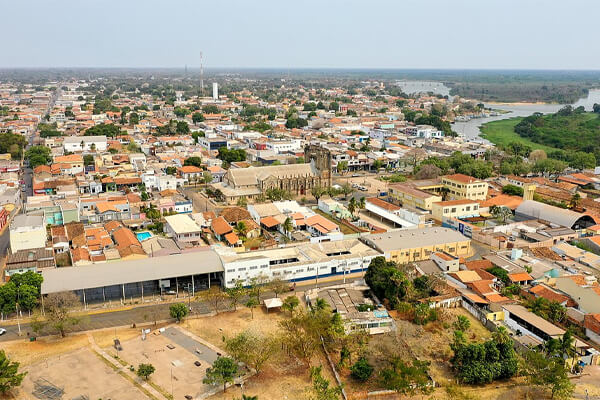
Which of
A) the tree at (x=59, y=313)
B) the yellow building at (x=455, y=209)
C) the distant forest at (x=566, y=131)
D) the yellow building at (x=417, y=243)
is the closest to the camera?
the tree at (x=59, y=313)

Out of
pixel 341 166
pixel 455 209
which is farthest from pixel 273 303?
pixel 341 166

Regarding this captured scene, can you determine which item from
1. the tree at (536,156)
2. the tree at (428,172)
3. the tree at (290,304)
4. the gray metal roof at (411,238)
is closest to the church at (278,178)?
the tree at (428,172)

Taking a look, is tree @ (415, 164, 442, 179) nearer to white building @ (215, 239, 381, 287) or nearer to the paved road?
white building @ (215, 239, 381, 287)

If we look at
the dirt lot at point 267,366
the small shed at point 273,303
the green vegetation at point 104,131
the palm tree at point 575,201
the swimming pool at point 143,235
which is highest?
the green vegetation at point 104,131

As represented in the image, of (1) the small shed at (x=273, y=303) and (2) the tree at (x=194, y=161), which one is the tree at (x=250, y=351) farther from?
(2) the tree at (x=194, y=161)

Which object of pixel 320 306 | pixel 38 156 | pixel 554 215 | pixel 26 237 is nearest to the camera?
pixel 320 306

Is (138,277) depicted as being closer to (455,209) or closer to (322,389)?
(322,389)
